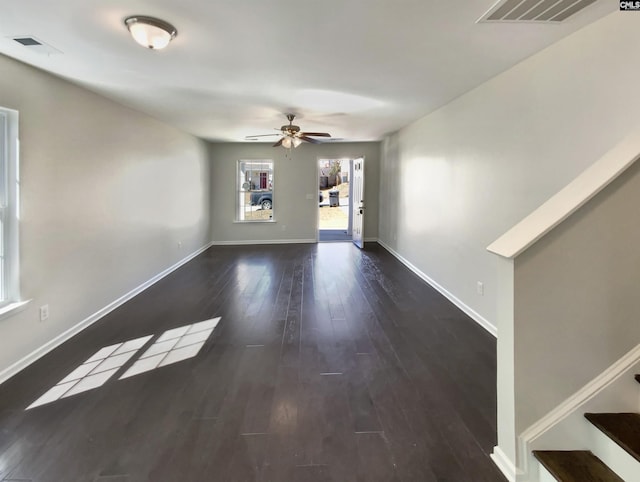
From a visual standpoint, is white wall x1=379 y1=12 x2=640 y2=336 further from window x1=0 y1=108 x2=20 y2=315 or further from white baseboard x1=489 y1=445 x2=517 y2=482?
window x1=0 y1=108 x2=20 y2=315

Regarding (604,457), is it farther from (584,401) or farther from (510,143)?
(510,143)

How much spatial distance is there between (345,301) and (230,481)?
8.76 feet

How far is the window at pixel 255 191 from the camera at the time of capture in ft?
26.7

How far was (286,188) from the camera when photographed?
8.19 m

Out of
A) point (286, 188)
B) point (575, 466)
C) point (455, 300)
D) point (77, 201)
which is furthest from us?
point (286, 188)

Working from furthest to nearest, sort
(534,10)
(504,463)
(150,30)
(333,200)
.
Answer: (333,200)
(150,30)
(534,10)
(504,463)

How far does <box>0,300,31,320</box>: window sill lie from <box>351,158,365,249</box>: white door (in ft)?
19.1

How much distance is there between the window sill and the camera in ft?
8.13

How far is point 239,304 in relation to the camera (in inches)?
160

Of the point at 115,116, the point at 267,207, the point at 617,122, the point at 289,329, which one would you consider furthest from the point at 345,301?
the point at 267,207

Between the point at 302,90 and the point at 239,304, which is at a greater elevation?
the point at 302,90

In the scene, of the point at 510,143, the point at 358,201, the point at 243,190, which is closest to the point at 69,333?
the point at 510,143

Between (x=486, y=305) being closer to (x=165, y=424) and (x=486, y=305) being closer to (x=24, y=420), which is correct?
(x=165, y=424)

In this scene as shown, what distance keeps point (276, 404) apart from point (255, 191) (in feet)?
21.6
